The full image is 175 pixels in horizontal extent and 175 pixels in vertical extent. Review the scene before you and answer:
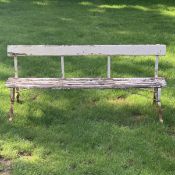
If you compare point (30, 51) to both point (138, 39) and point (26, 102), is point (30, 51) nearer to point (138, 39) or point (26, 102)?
point (26, 102)

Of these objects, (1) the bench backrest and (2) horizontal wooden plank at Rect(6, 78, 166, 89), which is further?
(1) the bench backrest

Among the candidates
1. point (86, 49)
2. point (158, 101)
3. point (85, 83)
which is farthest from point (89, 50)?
point (158, 101)

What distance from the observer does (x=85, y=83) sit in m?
7.21

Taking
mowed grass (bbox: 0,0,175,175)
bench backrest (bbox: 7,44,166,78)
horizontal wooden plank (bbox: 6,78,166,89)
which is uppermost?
bench backrest (bbox: 7,44,166,78)

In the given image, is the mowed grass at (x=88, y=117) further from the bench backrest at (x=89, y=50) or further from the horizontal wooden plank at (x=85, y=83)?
the bench backrest at (x=89, y=50)

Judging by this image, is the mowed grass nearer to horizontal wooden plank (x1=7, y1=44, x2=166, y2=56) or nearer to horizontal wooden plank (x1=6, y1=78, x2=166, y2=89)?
horizontal wooden plank (x1=6, y1=78, x2=166, y2=89)

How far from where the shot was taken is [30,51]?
7.41 m

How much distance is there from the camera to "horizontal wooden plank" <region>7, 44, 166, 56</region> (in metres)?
7.36

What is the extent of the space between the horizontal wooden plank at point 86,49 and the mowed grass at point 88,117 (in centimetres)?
82

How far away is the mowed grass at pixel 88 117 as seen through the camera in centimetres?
590

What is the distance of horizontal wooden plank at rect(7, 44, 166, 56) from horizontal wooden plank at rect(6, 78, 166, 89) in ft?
1.32

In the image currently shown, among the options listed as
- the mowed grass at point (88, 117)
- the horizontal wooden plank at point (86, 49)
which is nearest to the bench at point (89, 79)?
the horizontal wooden plank at point (86, 49)

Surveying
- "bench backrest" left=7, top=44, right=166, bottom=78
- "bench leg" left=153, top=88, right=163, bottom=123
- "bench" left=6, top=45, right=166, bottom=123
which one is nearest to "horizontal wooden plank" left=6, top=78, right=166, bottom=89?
"bench" left=6, top=45, right=166, bottom=123

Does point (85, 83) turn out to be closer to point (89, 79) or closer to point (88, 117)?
point (89, 79)
